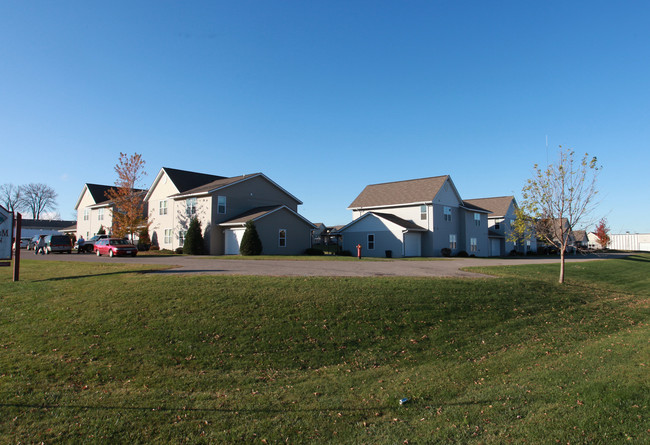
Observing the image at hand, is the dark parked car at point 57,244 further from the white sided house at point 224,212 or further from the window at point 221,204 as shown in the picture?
the window at point 221,204

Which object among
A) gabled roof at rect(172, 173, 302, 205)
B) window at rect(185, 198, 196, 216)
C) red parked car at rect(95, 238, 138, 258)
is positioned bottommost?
red parked car at rect(95, 238, 138, 258)

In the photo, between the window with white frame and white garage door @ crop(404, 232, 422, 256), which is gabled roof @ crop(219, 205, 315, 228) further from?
white garage door @ crop(404, 232, 422, 256)

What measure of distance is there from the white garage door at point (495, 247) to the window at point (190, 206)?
33.3 meters

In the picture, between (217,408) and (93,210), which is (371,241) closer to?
(217,408)

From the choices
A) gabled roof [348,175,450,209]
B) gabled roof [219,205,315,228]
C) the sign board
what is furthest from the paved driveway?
gabled roof [348,175,450,209]

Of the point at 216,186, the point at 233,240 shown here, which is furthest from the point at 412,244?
the point at 216,186

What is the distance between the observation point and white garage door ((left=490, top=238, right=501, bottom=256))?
48531 mm

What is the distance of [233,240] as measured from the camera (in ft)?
115

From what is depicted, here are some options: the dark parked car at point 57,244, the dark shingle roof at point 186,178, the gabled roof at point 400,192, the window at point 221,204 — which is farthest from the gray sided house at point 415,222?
the dark parked car at point 57,244

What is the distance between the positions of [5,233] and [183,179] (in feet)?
82.8

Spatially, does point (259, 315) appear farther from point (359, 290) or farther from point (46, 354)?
point (46, 354)

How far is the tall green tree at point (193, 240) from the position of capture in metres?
34.3

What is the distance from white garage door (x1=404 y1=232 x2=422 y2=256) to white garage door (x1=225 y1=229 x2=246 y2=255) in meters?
14.3

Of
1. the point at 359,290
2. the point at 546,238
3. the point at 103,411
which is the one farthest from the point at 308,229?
the point at 103,411
